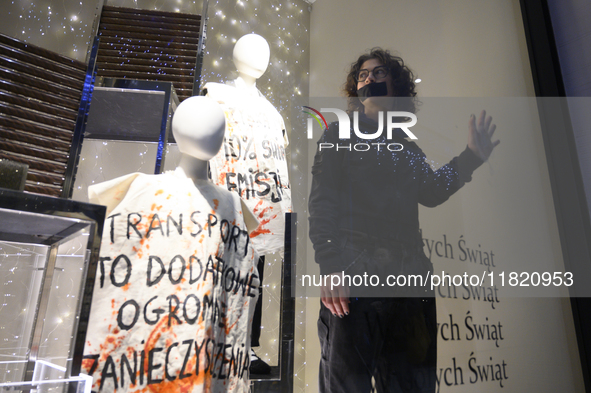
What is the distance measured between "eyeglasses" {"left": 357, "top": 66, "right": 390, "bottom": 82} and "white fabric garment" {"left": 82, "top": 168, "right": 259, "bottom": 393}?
968 mm

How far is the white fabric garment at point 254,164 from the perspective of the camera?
4.06 feet

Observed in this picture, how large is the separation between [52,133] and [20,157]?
4.3 inches

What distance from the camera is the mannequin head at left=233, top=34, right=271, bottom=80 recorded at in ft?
4.61

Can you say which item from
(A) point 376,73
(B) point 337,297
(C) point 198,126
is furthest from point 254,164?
(A) point 376,73

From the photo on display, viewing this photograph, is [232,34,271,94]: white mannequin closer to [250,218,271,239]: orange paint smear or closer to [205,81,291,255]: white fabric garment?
[205,81,291,255]: white fabric garment

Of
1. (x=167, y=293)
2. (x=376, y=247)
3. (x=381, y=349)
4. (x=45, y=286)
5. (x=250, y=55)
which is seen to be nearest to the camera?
(x=45, y=286)

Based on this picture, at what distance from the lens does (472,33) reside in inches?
64.4

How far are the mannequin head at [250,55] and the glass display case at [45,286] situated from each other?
100 centimetres

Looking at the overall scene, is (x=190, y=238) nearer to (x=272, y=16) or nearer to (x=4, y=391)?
(x=4, y=391)

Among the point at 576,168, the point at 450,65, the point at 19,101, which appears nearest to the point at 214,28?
the point at 450,65

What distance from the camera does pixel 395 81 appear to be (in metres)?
1.57

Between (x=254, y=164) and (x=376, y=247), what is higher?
(x=254, y=164)

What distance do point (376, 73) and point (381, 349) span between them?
1130mm

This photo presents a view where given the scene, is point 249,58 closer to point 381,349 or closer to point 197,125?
point 197,125
